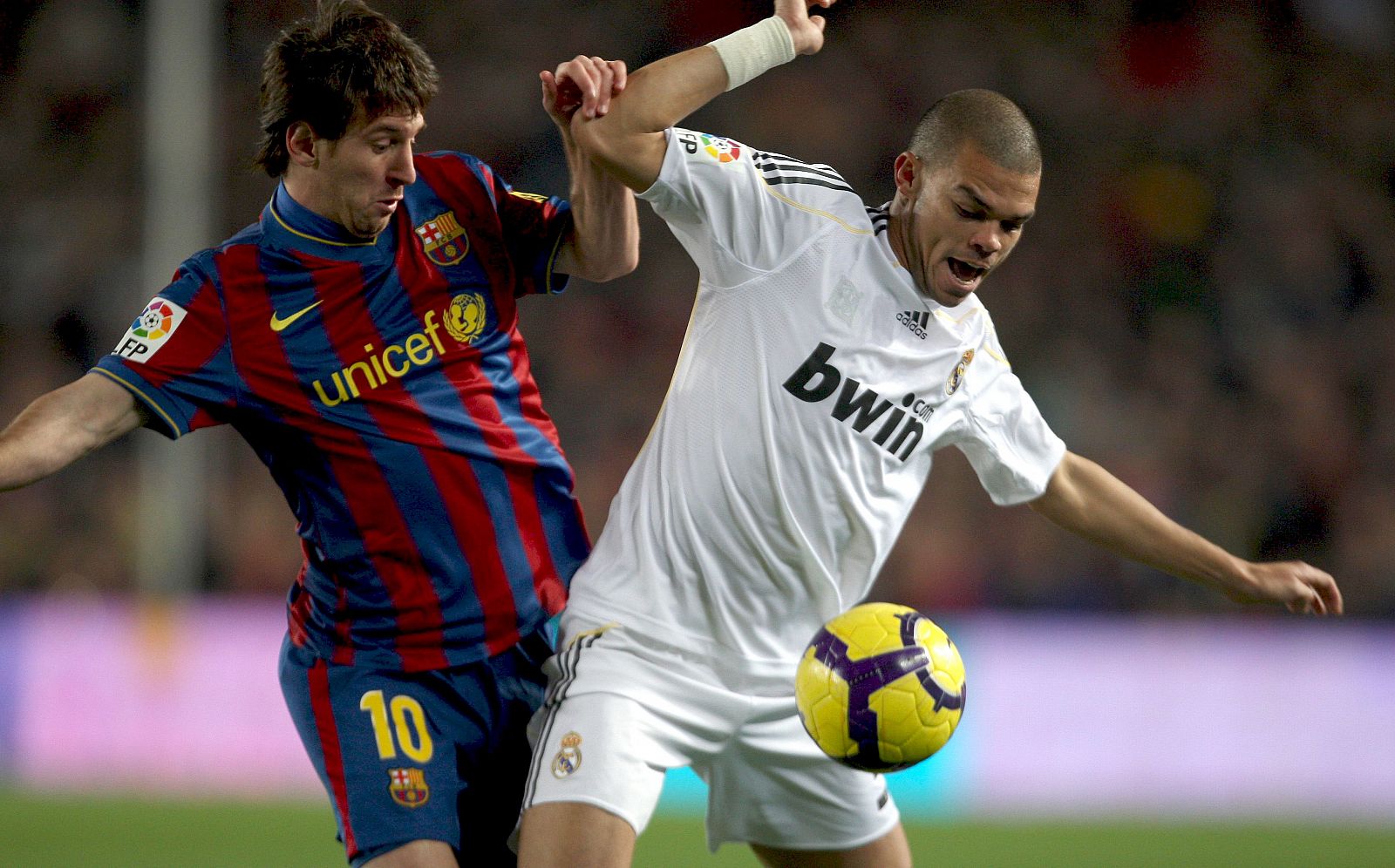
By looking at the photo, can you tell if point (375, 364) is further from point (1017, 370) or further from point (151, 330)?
point (1017, 370)

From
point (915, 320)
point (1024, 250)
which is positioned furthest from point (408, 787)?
point (1024, 250)

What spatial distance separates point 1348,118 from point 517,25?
320 inches

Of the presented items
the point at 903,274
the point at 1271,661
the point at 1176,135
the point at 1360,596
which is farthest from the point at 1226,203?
the point at 903,274

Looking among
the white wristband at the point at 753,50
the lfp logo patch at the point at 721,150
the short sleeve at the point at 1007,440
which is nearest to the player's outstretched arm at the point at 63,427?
the lfp logo patch at the point at 721,150

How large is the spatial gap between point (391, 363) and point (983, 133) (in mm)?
1698

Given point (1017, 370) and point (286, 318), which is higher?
point (286, 318)

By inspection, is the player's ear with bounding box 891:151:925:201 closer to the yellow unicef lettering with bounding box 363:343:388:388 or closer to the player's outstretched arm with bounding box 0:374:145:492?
the yellow unicef lettering with bounding box 363:343:388:388

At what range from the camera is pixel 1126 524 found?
4.87 metres

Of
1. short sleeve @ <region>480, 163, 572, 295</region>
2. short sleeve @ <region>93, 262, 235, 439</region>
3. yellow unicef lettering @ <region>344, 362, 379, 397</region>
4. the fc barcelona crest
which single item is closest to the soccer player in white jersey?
short sleeve @ <region>480, 163, 572, 295</region>

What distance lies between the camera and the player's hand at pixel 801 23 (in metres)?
4.41

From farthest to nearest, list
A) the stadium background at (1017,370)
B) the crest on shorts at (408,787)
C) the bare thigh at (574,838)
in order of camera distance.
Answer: the stadium background at (1017,370)
the crest on shorts at (408,787)
the bare thigh at (574,838)

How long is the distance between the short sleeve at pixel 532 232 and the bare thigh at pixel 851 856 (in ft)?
5.79

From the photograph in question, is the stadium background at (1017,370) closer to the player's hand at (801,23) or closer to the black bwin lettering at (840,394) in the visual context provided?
the black bwin lettering at (840,394)

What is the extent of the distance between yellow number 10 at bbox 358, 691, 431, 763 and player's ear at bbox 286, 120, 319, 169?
144 cm
